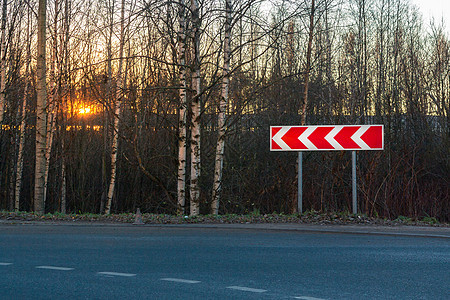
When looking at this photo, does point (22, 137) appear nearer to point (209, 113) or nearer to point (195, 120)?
point (209, 113)

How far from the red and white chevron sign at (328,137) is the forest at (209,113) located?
3024 millimetres

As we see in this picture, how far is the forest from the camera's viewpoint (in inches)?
896

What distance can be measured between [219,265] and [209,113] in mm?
19338

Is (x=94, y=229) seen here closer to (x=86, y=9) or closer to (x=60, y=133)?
(x=86, y=9)

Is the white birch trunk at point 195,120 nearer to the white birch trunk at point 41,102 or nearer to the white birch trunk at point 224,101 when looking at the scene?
the white birch trunk at point 224,101

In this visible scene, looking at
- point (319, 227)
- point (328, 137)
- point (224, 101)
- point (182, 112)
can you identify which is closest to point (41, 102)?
point (182, 112)

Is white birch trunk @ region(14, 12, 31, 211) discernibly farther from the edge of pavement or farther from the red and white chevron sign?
the red and white chevron sign

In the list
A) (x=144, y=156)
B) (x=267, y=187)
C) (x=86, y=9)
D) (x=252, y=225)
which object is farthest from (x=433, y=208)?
(x=86, y=9)

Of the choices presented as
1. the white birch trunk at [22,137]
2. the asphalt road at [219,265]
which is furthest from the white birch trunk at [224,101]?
the white birch trunk at [22,137]

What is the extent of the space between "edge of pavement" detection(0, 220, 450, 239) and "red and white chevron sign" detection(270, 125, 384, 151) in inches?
102

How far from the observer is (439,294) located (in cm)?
737

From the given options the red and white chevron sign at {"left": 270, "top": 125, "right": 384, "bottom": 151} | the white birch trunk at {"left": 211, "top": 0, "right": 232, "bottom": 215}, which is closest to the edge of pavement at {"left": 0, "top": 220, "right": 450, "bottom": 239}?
the red and white chevron sign at {"left": 270, "top": 125, "right": 384, "bottom": 151}

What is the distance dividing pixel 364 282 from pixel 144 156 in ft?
77.7

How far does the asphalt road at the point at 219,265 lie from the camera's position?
750cm
